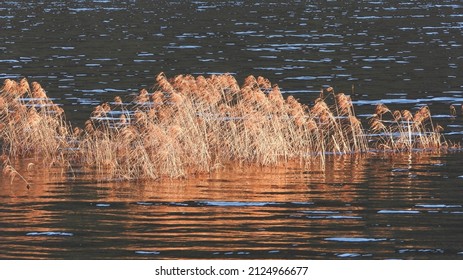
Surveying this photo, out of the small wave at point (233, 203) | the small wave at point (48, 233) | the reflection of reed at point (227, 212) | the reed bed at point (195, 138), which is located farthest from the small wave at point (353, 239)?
the reed bed at point (195, 138)

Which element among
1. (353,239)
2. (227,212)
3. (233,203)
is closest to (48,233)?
(227,212)

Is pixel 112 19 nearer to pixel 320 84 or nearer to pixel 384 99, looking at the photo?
pixel 320 84

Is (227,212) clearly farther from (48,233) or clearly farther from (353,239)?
(48,233)

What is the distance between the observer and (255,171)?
32656mm

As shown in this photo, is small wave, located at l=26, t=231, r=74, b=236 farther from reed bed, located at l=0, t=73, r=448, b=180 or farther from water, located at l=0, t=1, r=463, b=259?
reed bed, located at l=0, t=73, r=448, b=180

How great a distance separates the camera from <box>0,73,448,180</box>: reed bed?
106ft

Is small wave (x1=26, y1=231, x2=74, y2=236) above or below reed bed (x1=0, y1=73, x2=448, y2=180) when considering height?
below

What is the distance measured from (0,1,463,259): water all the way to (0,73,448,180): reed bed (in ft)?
2.94

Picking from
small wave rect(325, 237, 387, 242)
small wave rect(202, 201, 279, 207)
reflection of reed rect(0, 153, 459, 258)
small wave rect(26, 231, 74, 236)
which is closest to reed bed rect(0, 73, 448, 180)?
reflection of reed rect(0, 153, 459, 258)

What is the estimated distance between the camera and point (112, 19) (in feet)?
297

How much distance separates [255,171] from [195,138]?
203 cm

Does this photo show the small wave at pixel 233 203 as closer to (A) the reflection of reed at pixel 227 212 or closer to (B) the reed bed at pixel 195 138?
(A) the reflection of reed at pixel 227 212
